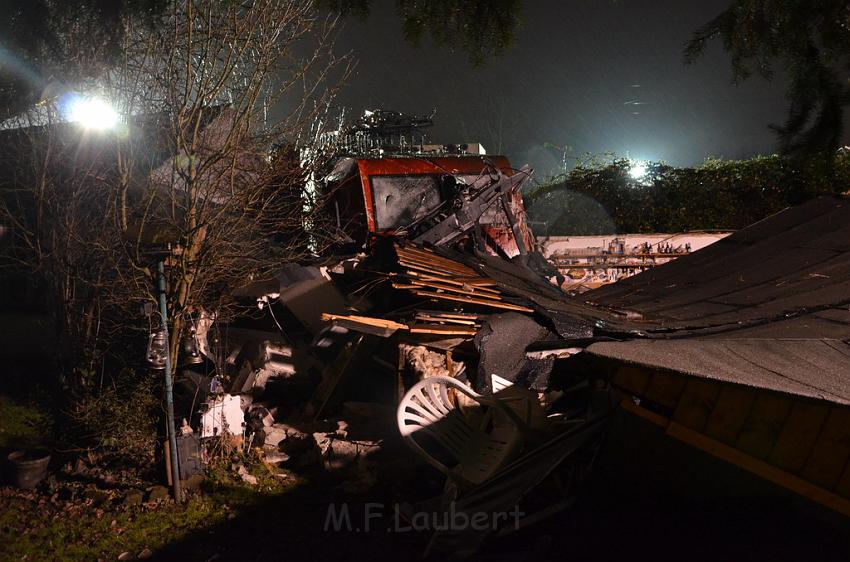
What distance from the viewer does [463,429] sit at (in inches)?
243

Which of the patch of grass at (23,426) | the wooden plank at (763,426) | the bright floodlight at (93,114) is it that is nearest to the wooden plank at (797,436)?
the wooden plank at (763,426)

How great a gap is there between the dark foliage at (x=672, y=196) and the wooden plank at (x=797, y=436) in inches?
413

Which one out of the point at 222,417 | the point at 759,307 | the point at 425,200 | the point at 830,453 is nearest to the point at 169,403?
the point at 222,417

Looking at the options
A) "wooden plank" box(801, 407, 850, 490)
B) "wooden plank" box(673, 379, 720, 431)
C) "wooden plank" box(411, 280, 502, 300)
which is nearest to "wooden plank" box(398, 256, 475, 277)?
"wooden plank" box(411, 280, 502, 300)

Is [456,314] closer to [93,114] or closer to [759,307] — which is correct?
[759,307]

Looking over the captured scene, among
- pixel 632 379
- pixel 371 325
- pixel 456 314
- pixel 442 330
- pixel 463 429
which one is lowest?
pixel 463 429

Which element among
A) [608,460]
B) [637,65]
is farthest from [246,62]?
[637,65]

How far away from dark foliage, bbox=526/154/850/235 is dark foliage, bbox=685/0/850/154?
12.1 meters

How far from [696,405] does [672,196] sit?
1070 centimetres

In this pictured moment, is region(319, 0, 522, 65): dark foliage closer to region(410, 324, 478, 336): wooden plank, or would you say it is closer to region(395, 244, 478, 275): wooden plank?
region(410, 324, 478, 336): wooden plank

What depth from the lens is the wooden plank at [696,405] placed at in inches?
199

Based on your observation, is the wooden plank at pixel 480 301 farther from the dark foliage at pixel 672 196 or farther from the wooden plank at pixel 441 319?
the dark foliage at pixel 672 196

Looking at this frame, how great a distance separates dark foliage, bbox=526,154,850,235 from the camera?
14039mm

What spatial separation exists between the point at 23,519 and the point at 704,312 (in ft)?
23.5
